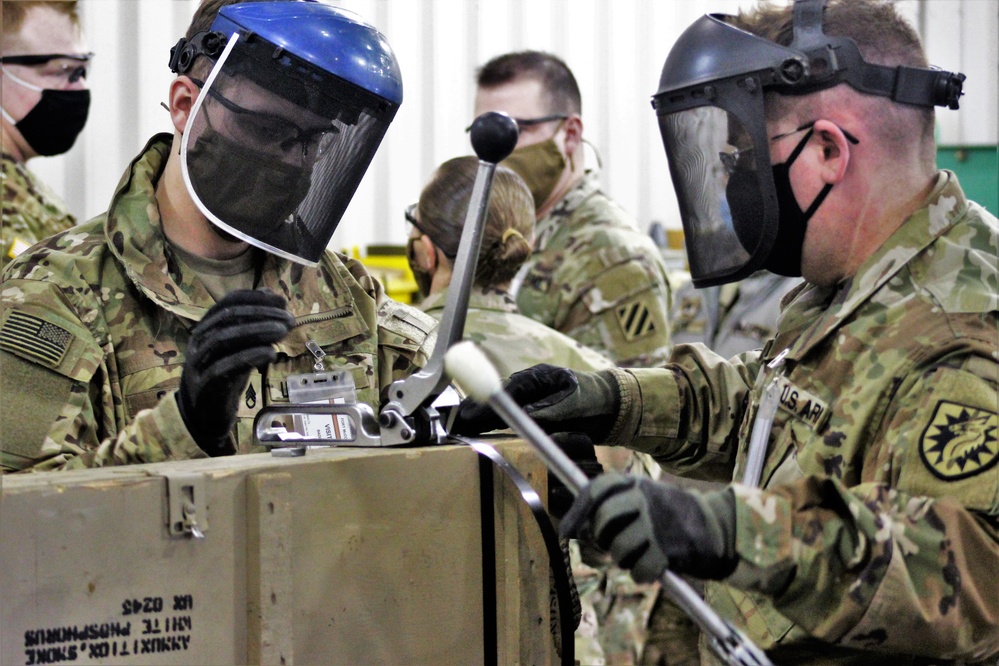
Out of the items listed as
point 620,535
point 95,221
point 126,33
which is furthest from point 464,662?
point 126,33

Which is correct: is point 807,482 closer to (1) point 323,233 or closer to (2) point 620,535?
(2) point 620,535

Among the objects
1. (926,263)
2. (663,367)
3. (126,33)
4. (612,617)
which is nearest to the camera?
(926,263)

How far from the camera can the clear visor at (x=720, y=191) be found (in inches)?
66.7

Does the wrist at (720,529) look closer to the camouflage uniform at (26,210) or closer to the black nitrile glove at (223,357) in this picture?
the black nitrile glove at (223,357)

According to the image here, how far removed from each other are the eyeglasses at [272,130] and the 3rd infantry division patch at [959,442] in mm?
1036

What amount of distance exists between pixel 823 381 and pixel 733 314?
2591 millimetres

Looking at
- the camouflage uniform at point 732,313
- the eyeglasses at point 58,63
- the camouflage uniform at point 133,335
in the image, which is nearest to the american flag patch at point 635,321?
the camouflage uniform at point 732,313

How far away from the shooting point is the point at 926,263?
61.1 inches

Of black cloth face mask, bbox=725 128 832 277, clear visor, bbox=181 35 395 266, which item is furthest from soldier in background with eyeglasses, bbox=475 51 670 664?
clear visor, bbox=181 35 395 266

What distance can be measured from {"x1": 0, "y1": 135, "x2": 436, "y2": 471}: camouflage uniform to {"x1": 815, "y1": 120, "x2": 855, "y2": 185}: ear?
2.57 ft

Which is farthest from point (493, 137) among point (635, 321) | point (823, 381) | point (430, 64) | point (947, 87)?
point (430, 64)

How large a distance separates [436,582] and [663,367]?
0.68 meters

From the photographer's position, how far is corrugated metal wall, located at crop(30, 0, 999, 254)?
4.04 meters

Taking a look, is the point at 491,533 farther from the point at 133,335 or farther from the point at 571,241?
the point at 571,241
